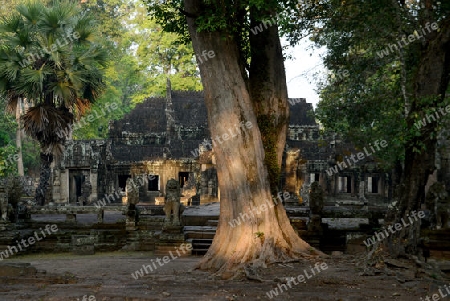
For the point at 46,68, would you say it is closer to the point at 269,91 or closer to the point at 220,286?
the point at 269,91

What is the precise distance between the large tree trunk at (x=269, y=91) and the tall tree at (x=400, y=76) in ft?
7.65

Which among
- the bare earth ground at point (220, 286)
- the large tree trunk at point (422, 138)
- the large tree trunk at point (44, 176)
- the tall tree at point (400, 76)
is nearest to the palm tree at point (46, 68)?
the large tree trunk at point (44, 176)

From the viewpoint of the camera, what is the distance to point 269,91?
1069cm

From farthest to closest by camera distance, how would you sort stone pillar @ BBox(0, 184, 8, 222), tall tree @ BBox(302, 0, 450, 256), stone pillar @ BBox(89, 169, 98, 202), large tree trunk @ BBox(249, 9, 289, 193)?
stone pillar @ BBox(89, 169, 98, 202), stone pillar @ BBox(0, 184, 8, 222), large tree trunk @ BBox(249, 9, 289, 193), tall tree @ BBox(302, 0, 450, 256)

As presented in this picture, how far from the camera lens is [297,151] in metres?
23.5

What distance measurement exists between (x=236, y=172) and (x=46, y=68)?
11.8m

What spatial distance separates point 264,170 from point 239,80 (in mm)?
1786

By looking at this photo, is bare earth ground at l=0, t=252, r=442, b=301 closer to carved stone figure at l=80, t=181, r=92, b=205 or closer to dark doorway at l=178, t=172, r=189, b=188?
carved stone figure at l=80, t=181, r=92, b=205

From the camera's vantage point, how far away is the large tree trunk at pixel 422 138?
31.4 ft

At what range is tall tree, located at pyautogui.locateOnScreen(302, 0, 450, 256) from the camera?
9711 millimetres

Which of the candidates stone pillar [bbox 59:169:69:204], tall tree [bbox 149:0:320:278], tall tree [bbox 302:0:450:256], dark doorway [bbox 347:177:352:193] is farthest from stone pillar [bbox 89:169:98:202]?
tall tree [bbox 149:0:320:278]

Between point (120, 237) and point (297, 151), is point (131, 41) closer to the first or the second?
point (297, 151)

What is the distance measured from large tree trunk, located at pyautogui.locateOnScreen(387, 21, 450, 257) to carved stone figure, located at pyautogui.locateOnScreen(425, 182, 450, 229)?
93.3 inches

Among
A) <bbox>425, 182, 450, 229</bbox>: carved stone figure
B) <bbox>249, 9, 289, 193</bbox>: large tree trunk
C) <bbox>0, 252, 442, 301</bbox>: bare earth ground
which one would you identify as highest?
<bbox>249, 9, 289, 193</bbox>: large tree trunk
